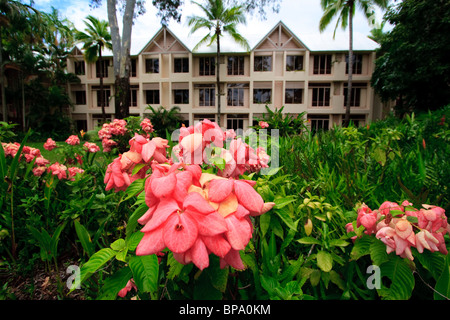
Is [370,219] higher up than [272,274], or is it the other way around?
[370,219]

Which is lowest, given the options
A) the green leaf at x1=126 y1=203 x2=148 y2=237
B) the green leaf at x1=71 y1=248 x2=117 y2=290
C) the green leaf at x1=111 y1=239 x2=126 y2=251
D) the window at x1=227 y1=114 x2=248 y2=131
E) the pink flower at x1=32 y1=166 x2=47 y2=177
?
the green leaf at x1=71 y1=248 x2=117 y2=290

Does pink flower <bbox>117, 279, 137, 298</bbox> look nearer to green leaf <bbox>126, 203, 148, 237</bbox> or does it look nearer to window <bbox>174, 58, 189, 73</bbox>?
green leaf <bbox>126, 203, 148, 237</bbox>

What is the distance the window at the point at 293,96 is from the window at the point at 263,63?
2652mm

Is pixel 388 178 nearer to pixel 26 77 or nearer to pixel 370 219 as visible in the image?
pixel 370 219

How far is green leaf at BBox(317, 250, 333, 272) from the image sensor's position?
840 millimetres

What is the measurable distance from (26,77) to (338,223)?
29.4m

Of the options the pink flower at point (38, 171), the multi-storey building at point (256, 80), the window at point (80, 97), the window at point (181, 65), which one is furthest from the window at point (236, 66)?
the pink flower at point (38, 171)

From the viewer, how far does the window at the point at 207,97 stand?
Answer: 2311 cm

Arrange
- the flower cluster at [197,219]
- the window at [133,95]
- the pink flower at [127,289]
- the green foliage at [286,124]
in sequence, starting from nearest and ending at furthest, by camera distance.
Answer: the flower cluster at [197,219], the pink flower at [127,289], the green foliage at [286,124], the window at [133,95]

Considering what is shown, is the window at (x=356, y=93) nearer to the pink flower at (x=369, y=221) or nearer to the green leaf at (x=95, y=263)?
the pink flower at (x=369, y=221)

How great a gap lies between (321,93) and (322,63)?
2.51m

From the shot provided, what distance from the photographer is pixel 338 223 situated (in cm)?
118

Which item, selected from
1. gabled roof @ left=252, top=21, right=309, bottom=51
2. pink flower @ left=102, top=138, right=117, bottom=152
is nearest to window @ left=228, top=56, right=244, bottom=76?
gabled roof @ left=252, top=21, right=309, bottom=51
